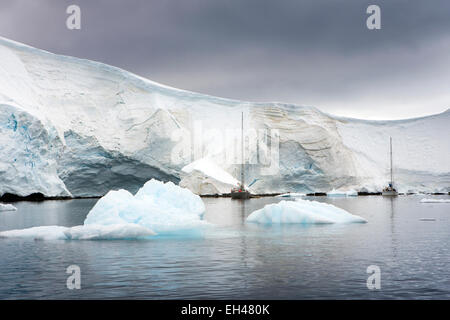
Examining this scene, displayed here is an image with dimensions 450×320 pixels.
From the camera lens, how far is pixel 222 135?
57.8 m

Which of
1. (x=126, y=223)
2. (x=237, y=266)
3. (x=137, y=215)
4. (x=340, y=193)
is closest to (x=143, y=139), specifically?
(x=340, y=193)

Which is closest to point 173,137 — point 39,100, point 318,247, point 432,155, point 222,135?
point 222,135

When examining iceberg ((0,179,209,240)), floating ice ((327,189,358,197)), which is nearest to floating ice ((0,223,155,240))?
iceberg ((0,179,209,240))

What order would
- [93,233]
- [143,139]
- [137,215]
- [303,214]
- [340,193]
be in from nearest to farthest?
[93,233]
[137,215]
[303,214]
[143,139]
[340,193]

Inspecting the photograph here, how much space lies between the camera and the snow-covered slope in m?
40.4

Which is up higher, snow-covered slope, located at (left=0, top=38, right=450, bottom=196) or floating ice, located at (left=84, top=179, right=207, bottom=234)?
snow-covered slope, located at (left=0, top=38, right=450, bottom=196)

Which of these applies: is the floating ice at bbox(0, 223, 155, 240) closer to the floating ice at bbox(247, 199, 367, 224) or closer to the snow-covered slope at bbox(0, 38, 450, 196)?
the floating ice at bbox(247, 199, 367, 224)

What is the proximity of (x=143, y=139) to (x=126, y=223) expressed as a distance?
36635mm

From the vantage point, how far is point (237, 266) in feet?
32.9

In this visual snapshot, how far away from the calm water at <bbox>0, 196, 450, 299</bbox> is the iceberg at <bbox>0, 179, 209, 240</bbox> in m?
0.67

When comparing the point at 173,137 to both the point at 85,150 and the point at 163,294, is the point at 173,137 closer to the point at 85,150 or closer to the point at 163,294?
the point at 85,150

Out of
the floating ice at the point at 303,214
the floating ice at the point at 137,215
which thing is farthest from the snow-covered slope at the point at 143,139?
the floating ice at the point at 303,214

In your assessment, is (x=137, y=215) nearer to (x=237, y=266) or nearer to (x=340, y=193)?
(x=237, y=266)
